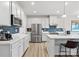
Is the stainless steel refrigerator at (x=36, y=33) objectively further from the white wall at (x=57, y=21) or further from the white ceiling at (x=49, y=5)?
the white ceiling at (x=49, y=5)

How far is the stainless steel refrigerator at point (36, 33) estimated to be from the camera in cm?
1103

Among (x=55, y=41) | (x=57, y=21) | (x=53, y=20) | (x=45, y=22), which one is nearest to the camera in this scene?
(x=55, y=41)

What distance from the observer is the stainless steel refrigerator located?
1103 centimetres

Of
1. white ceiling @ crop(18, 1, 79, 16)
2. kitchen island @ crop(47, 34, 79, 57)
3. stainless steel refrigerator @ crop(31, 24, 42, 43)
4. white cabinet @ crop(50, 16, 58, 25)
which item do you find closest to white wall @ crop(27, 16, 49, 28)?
white cabinet @ crop(50, 16, 58, 25)

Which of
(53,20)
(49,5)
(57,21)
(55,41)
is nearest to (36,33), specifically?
(53,20)

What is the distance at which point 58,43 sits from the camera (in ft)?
17.4

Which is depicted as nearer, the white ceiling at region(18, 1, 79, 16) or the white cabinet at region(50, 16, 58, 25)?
the white ceiling at region(18, 1, 79, 16)

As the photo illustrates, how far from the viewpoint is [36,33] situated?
436 inches

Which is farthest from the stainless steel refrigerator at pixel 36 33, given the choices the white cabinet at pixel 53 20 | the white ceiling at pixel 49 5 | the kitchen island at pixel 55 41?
the kitchen island at pixel 55 41

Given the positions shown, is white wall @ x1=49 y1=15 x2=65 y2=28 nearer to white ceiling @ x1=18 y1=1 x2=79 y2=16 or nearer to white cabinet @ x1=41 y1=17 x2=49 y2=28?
Answer: white cabinet @ x1=41 y1=17 x2=49 y2=28

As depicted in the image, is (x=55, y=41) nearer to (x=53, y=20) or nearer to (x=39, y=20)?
(x=53, y=20)

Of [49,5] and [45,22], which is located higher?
[49,5]

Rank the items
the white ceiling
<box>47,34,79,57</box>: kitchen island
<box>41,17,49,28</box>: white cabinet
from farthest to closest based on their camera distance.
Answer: <box>41,17,49,28</box>: white cabinet, the white ceiling, <box>47,34,79,57</box>: kitchen island

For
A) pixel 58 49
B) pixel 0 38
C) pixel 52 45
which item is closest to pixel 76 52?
pixel 58 49
